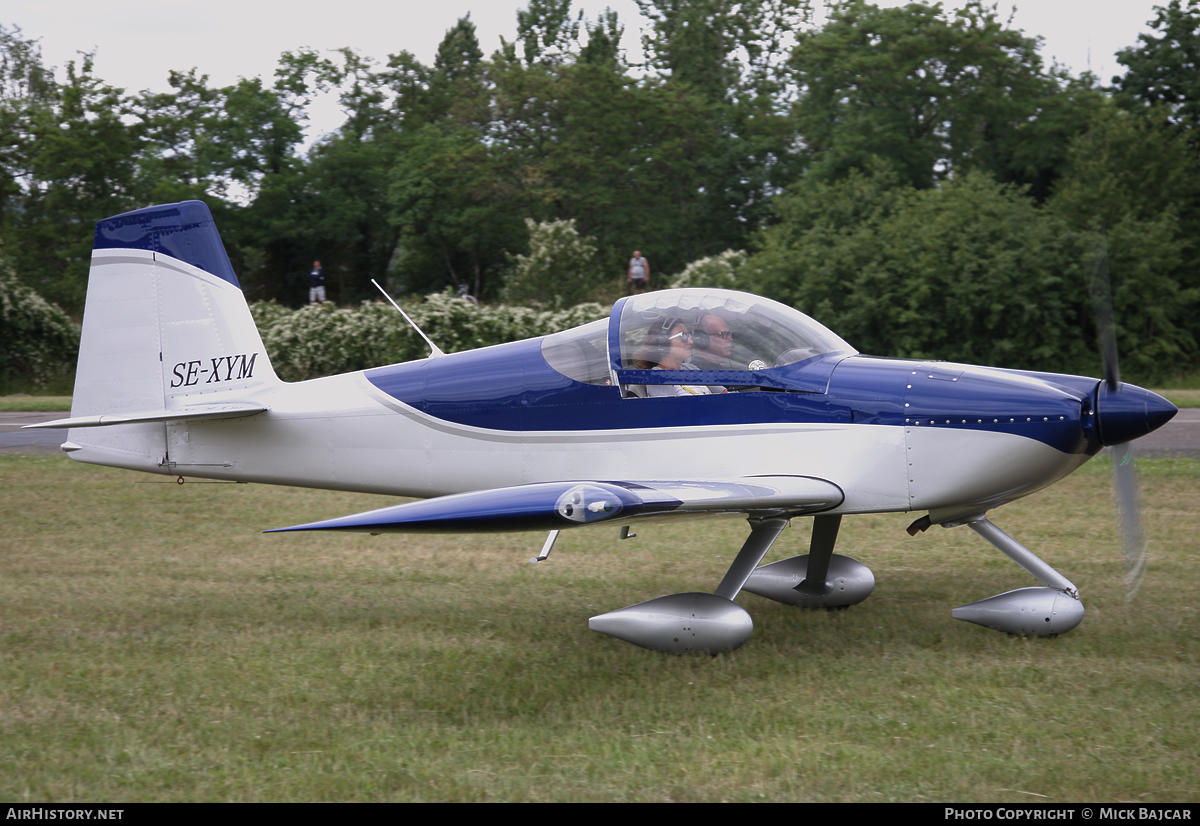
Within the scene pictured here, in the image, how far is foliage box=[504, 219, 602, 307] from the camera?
84.5ft

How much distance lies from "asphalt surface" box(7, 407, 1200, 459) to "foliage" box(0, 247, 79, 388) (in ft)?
21.6

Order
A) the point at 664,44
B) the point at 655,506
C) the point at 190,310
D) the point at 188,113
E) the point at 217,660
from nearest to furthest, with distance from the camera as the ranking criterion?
the point at 655,506, the point at 217,660, the point at 190,310, the point at 188,113, the point at 664,44

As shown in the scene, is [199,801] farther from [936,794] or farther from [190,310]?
[190,310]

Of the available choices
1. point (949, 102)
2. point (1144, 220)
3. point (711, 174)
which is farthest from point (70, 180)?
point (1144, 220)

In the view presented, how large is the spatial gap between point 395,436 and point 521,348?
3.33 feet

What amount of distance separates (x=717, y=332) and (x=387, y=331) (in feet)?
45.9

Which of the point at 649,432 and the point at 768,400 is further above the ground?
the point at 768,400

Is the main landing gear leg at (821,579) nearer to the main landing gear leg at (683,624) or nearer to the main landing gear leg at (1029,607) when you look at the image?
the main landing gear leg at (1029,607)

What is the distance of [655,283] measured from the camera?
30250mm

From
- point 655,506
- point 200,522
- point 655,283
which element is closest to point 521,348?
point 655,506

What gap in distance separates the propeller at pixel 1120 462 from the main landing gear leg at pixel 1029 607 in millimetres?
342

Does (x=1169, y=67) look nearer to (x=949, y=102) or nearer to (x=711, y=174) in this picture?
(x=949, y=102)

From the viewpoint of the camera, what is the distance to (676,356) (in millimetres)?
5664

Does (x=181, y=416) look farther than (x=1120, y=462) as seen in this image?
Yes
